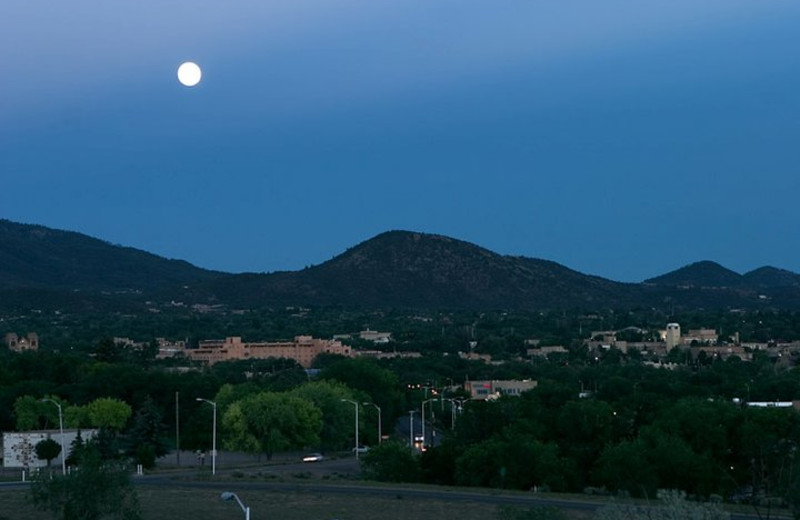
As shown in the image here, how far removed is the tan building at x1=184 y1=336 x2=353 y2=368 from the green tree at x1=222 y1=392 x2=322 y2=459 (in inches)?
3041

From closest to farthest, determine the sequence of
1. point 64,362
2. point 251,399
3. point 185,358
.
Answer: point 251,399, point 64,362, point 185,358

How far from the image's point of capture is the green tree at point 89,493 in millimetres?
44875

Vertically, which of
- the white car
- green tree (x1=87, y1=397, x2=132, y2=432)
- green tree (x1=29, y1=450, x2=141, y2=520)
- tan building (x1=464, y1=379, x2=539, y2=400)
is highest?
tan building (x1=464, y1=379, x2=539, y2=400)

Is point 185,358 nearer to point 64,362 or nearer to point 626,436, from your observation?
point 64,362

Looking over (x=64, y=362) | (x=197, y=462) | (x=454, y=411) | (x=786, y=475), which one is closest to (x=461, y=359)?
(x=64, y=362)

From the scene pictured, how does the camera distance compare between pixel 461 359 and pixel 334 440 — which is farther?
pixel 461 359

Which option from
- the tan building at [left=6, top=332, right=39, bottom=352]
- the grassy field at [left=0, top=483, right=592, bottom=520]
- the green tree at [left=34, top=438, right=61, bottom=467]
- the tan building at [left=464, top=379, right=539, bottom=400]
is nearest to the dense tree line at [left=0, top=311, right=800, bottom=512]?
the tan building at [left=464, top=379, right=539, bottom=400]

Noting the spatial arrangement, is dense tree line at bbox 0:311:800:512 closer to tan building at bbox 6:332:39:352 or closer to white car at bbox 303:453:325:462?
white car at bbox 303:453:325:462

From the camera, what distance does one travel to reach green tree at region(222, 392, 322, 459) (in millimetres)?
81188

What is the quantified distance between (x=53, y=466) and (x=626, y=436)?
2715cm

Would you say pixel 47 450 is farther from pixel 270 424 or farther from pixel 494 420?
pixel 494 420

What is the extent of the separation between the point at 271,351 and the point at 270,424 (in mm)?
84549

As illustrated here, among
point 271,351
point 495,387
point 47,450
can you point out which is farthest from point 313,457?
point 271,351

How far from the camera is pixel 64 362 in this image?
376ft
